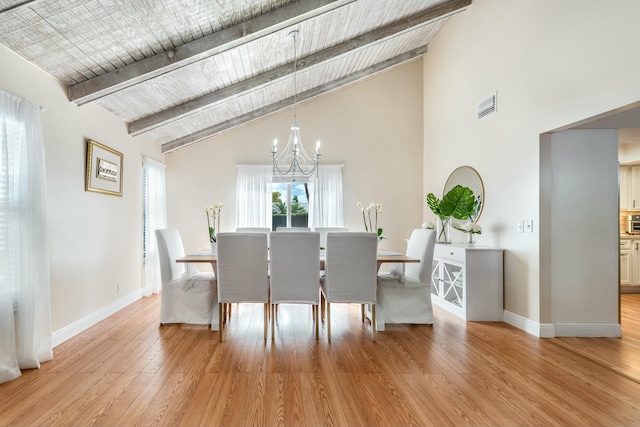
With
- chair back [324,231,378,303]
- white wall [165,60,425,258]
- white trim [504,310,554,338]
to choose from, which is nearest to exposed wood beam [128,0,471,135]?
white wall [165,60,425,258]

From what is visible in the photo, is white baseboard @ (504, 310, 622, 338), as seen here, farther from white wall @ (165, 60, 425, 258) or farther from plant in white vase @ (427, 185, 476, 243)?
white wall @ (165, 60, 425, 258)

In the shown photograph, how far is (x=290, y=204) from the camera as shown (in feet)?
19.5

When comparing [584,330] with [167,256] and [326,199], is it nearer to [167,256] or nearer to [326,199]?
[326,199]

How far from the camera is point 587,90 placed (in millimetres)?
2730

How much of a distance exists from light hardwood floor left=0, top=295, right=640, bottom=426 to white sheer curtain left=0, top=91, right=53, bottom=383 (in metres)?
0.21

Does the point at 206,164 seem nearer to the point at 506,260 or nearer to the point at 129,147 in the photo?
the point at 129,147

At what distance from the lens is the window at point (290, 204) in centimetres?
593

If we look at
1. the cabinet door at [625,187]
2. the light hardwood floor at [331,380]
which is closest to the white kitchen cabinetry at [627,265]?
the cabinet door at [625,187]

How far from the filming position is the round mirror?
13.9 ft

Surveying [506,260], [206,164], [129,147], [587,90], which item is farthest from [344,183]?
[587,90]

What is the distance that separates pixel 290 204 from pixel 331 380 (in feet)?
12.8

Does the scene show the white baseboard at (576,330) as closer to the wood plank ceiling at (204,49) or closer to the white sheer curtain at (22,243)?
the wood plank ceiling at (204,49)

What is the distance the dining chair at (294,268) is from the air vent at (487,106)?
267cm

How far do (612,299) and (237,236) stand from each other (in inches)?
141
